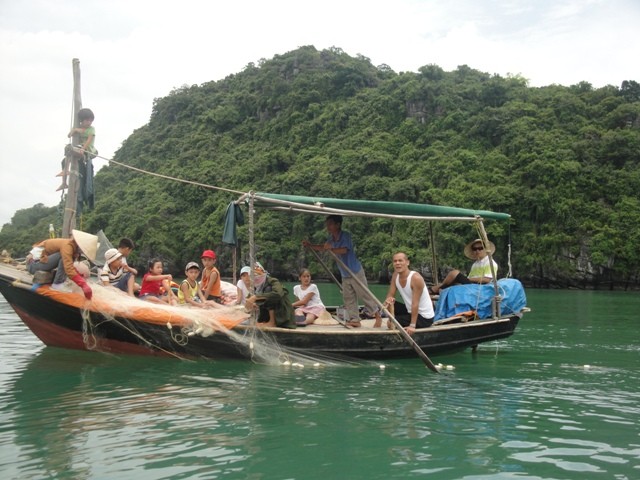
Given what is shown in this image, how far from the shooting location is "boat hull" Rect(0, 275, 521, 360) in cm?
803

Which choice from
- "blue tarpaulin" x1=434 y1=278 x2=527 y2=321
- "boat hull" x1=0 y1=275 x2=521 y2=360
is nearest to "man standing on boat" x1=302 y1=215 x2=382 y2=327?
"boat hull" x1=0 y1=275 x2=521 y2=360

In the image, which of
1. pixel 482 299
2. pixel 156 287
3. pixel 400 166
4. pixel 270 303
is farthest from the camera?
pixel 400 166

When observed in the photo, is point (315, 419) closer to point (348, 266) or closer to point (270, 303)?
point (270, 303)

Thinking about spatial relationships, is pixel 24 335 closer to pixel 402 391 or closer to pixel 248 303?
pixel 248 303

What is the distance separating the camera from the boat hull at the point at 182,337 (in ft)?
26.3

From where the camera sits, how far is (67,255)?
774 cm

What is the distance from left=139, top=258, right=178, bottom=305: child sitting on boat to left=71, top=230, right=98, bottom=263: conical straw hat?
1397mm

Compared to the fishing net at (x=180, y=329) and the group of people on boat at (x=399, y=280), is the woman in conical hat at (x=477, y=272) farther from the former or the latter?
the fishing net at (x=180, y=329)

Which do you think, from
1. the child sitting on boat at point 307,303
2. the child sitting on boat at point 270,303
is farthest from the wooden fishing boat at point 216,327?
the child sitting on boat at point 307,303

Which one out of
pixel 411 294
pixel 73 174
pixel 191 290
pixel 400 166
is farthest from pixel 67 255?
pixel 400 166

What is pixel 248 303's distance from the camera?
7.86m

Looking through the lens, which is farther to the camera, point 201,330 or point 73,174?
point 73,174

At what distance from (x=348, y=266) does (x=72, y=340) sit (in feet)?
14.0

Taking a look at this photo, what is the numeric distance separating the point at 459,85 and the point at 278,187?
21.1 metres
